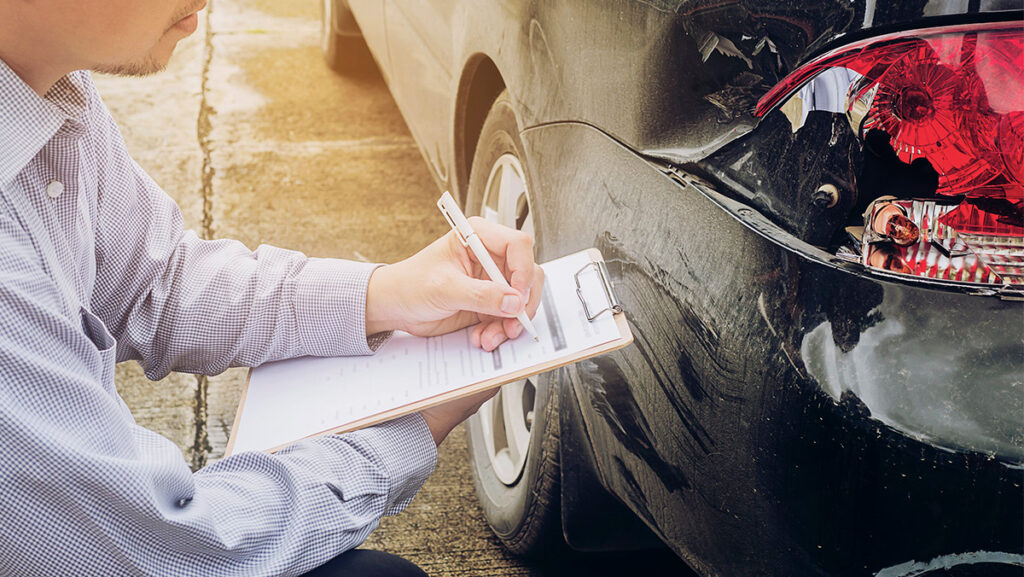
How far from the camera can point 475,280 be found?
1.31m

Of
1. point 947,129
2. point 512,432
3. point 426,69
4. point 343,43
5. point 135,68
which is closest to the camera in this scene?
point 947,129

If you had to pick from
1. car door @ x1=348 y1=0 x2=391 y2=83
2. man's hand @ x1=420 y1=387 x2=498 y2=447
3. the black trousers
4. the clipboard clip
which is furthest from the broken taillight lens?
car door @ x1=348 y1=0 x2=391 y2=83

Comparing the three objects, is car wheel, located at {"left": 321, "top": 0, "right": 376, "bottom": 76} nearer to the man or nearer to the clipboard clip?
the man

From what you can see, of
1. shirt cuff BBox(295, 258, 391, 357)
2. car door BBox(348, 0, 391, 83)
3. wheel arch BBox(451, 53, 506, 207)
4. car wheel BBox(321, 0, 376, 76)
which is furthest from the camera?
car wheel BBox(321, 0, 376, 76)

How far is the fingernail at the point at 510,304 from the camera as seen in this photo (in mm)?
1266

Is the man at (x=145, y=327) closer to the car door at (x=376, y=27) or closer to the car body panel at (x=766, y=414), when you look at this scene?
the car body panel at (x=766, y=414)

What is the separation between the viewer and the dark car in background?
0.93m

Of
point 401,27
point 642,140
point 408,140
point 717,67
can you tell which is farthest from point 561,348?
point 408,140

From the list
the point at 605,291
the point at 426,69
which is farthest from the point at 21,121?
the point at 426,69

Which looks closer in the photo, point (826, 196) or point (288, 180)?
point (826, 196)

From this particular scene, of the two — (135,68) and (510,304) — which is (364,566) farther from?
(135,68)

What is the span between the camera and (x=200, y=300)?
142 centimetres

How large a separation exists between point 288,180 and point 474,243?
2.60 metres

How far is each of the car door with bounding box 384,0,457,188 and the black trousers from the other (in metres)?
1.39
